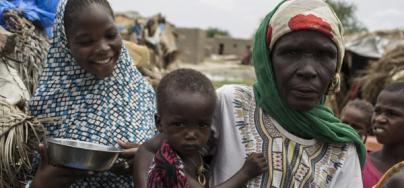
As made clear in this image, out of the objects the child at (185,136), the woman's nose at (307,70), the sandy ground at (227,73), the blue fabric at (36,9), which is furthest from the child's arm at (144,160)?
the sandy ground at (227,73)

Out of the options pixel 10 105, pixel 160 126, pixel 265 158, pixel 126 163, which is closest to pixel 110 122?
pixel 126 163

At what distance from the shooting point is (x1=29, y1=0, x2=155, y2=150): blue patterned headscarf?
220cm

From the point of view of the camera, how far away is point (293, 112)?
1861 mm

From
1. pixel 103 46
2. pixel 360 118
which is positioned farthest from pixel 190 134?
pixel 360 118

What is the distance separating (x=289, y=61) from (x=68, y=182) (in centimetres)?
98

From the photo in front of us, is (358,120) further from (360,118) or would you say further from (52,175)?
(52,175)

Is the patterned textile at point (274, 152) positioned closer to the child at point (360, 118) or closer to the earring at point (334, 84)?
the earring at point (334, 84)

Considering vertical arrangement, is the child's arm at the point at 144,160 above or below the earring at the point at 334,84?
below

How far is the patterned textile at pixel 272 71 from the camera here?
179 cm

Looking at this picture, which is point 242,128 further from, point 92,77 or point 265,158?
point 92,77

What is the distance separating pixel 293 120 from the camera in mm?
1857

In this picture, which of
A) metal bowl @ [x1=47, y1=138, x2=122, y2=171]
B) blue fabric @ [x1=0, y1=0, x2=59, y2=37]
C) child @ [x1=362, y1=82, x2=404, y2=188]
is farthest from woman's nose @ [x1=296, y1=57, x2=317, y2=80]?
blue fabric @ [x1=0, y1=0, x2=59, y2=37]

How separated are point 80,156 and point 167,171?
35cm

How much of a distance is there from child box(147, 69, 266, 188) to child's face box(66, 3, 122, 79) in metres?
0.34
